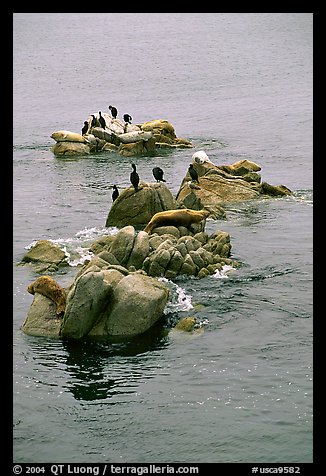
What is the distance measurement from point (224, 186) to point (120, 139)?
16193mm

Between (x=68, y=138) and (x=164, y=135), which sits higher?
(x=164, y=135)

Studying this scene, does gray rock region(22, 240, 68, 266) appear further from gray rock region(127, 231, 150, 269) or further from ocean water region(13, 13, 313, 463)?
gray rock region(127, 231, 150, 269)

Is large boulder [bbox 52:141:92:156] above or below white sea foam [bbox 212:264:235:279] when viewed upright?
above

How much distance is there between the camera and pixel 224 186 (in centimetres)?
4669

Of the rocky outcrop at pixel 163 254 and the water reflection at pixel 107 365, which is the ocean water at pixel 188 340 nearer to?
the water reflection at pixel 107 365

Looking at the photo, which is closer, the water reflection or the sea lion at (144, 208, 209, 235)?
the water reflection

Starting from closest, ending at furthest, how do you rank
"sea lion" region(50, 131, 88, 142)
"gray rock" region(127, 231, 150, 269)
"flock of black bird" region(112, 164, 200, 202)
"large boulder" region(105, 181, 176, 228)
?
"gray rock" region(127, 231, 150, 269) < "flock of black bird" region(112, 164, 200, 202) < "large boulder" region(105, 181, 176, 228) < "sea lion" region(50, 131, 88, 142)

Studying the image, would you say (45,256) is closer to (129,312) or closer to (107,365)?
(129,312)

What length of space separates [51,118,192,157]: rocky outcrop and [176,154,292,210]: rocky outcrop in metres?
10.3

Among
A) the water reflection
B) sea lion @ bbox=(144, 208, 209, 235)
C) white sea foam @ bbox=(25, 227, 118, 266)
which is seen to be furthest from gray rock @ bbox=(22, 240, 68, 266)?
the water reflection

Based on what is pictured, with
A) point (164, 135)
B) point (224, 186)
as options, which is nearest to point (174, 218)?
point (224, 186)

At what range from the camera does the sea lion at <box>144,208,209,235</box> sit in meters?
36.7

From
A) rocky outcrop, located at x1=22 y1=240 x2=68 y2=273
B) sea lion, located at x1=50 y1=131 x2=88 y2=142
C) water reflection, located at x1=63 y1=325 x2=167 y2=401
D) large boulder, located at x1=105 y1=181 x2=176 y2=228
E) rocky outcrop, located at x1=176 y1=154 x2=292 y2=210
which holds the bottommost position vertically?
water reflection, located at x1=63 y1=325 x2=167 y2=401
